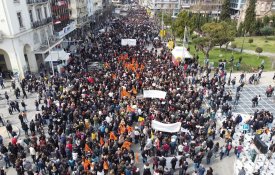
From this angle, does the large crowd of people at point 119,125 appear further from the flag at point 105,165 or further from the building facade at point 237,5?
the building facade at point 237,5

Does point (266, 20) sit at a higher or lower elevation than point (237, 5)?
lower

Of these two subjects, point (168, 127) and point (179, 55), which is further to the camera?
point (179, 55)

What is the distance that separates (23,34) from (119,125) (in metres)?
19.1

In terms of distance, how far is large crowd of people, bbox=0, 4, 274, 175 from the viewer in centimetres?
1416

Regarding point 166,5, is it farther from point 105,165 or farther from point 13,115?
point 105,165

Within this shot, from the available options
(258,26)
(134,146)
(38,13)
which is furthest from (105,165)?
(258,26)

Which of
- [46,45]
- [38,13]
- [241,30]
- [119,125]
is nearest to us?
[119,125]

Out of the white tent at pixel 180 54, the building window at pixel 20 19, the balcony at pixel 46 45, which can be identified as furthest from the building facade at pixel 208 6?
the building window at pixel 20 19

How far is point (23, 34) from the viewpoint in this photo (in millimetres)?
29562

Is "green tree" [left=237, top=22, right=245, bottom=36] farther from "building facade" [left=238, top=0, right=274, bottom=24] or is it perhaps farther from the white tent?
the white tent

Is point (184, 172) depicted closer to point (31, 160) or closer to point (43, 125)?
point (31, 160)

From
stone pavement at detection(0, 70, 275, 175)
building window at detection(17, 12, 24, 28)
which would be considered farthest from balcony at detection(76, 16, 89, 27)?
stone pavement at detection(0, 70, 275, 175)

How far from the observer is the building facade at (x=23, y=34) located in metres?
27.7

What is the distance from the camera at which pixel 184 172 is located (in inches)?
556
